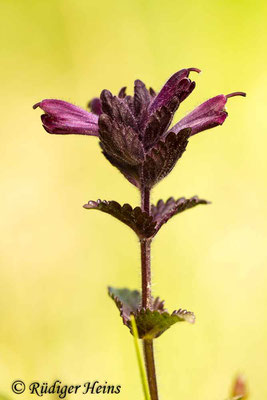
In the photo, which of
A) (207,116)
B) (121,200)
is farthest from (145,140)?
(121,200)

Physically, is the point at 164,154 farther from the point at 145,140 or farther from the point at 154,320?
the point at 154,320

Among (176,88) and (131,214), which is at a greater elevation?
(176,88)

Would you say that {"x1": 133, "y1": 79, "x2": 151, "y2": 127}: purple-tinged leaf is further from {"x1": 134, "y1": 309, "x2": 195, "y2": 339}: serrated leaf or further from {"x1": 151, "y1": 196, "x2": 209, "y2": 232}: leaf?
{"x1": 134, "y1": 309, "x2": 195, "y2": 339}: serrated leaf

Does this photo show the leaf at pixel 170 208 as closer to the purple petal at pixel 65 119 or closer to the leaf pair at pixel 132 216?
the leaf pair at pixel 132 216

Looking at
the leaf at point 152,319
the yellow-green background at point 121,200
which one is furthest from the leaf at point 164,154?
the yellow-green background at point 121,200

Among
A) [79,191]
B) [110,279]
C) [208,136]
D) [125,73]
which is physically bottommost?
[110,279]

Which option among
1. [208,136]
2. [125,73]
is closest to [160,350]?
[208,136]

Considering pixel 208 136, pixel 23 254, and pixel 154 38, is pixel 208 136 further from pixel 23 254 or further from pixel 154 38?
pixel 23 254
